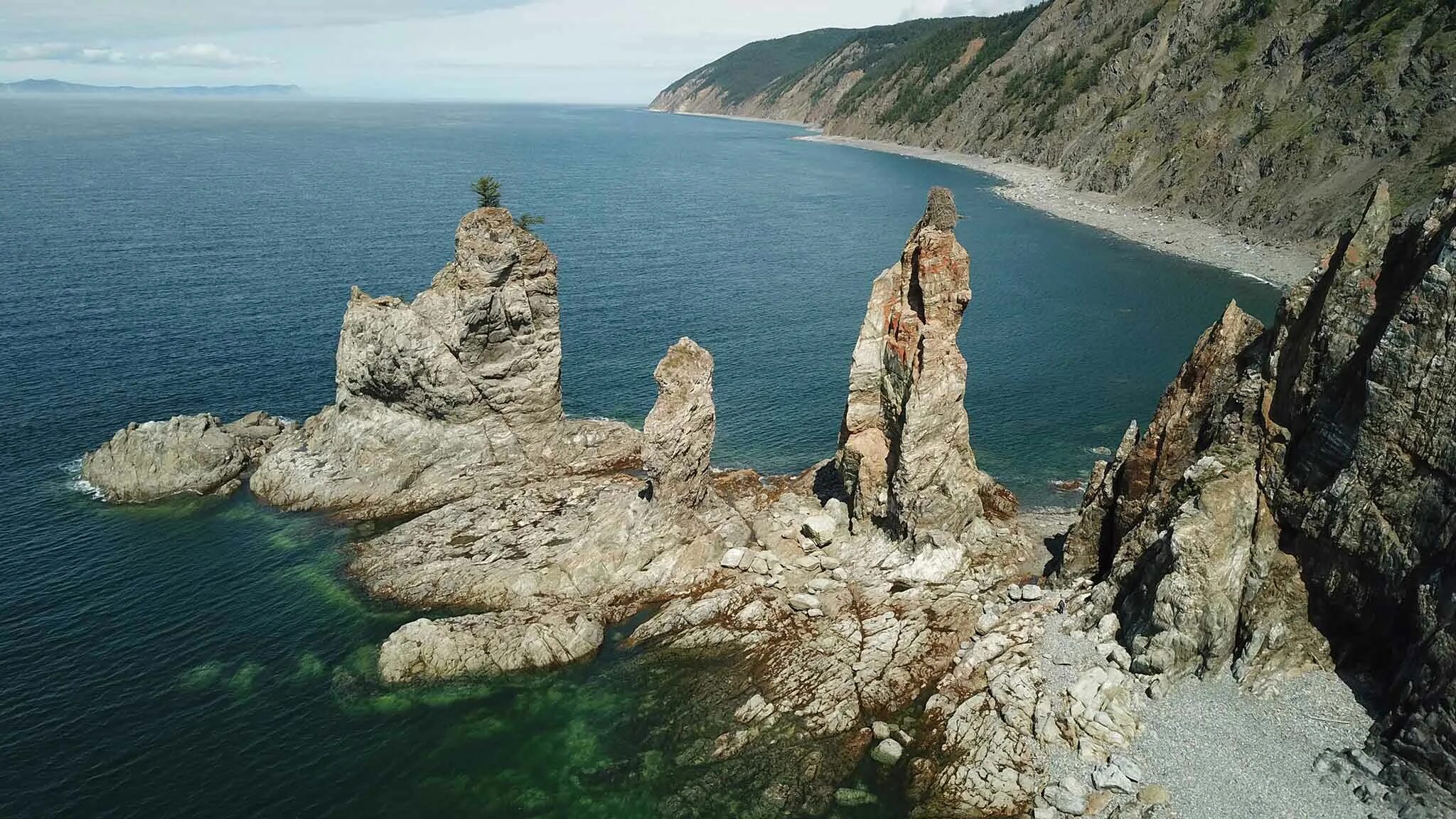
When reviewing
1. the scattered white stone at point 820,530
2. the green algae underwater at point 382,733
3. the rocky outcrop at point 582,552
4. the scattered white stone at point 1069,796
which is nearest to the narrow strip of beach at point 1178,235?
the scattered white stone at point 820,530

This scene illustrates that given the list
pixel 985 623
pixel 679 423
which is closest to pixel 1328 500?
pixel 985 623

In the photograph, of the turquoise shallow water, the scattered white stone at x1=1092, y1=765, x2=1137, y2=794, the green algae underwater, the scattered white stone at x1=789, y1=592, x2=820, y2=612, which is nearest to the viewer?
the scattered white stone at x1=1092, y1=765, x2=1137, y2=794

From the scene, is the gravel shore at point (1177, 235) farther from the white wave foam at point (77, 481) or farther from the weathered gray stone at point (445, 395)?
the white wave foam at point (77, 481)

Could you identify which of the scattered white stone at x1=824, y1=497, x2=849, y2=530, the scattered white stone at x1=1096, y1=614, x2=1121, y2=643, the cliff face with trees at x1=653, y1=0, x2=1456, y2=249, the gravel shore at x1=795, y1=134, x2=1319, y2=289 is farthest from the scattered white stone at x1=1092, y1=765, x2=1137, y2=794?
the cliff face with trees at x1=653, y1=0, x2=1456, y2=249

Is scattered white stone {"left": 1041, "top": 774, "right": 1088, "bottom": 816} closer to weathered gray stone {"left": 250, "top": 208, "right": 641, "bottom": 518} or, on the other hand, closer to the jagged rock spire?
the jagged rock spire

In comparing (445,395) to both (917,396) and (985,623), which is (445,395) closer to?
(917,396)

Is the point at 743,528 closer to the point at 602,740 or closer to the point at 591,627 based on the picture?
the point at 591,627

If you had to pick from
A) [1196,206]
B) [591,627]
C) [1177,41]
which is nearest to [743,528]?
[591,627]
